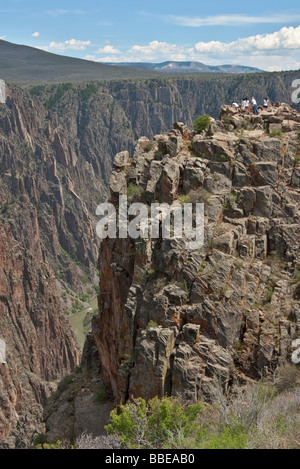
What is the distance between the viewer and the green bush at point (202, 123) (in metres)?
35.1

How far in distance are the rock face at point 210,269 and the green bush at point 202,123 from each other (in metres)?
0.59

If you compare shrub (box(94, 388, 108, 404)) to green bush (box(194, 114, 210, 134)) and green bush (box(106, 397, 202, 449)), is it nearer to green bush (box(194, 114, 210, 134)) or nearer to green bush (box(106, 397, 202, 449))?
green bush (box(106, 397, 202, 449))

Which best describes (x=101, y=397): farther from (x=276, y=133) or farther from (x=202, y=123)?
(x=276, y=133)

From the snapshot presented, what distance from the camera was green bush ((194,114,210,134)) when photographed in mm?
35116

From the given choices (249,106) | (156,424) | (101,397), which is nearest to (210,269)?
(156,424)

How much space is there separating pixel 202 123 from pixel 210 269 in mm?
12206

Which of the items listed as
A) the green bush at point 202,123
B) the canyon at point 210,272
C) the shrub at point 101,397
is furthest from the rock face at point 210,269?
the shrub at point 101,397

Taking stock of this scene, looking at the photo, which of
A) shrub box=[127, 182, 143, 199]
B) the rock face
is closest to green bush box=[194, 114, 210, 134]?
the rock face

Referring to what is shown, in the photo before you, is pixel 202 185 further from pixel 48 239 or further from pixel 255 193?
pixel 48 239

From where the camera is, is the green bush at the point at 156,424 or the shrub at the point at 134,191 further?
the shrub at the point at 134,191

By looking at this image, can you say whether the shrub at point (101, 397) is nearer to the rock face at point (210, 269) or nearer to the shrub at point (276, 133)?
the rock face at point (210, 269)

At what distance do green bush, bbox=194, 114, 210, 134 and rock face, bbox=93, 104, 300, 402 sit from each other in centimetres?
59

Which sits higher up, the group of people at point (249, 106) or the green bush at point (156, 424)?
the group of people at point (249, 106)

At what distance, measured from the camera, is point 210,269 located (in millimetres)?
27594
